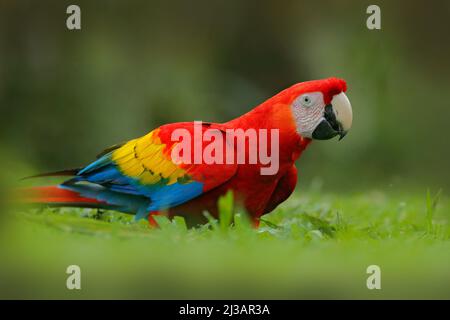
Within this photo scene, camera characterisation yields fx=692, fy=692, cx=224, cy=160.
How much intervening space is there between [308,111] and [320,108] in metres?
0.03

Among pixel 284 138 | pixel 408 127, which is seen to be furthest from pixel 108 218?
pixel 408 127

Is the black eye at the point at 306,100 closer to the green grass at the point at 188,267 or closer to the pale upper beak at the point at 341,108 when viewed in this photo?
the pale upper beak at the point at 341,108

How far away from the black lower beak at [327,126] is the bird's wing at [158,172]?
174mm

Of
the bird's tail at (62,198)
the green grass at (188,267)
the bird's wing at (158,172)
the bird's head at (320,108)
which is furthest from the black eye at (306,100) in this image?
the green grass at (188,267)

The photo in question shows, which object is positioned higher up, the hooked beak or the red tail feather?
the hooked beak

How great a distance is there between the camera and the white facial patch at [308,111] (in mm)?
1210

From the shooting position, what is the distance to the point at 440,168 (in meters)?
1.86

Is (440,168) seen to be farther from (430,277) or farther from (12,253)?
(12,253)

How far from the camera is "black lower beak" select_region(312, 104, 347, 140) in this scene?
1233mm

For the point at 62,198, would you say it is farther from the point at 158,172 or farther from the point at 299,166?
the point at 299,166

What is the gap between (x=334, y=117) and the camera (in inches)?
A: 48.8

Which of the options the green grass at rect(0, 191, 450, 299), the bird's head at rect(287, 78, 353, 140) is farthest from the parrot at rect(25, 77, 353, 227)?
the green grass at rect(0, 191, 450, 299)

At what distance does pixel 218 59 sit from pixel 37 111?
68cm

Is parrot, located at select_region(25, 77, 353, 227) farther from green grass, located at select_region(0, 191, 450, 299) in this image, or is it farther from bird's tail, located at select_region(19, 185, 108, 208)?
green grass, located at select_region(0, 191, 450, 299)
